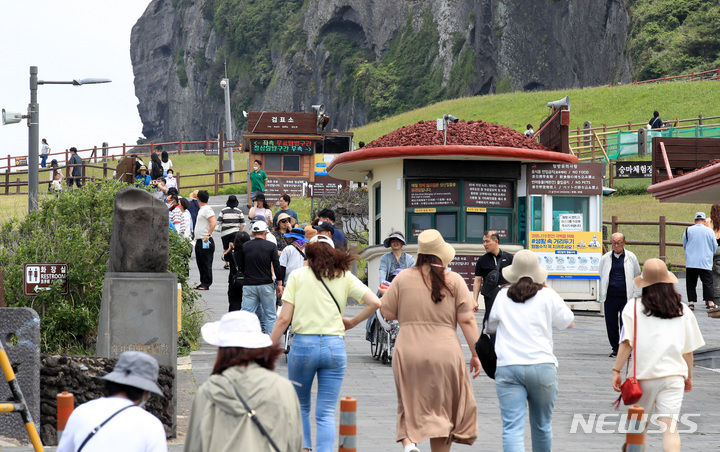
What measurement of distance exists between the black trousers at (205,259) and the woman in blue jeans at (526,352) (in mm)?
11045

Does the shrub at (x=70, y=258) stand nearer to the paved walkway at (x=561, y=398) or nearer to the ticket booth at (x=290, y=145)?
the paved walkway at (x=561, y=398)

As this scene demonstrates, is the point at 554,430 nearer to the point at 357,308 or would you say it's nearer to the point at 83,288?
the point at 83,288

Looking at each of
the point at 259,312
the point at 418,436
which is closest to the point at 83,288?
the point at 259,312

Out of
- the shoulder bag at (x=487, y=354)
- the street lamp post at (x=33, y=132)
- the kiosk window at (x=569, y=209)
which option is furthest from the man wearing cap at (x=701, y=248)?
the street lamp post at (x=33, y=132)

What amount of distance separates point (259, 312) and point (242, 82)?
9707cm

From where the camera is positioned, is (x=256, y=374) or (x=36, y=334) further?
(x=36, y=334)

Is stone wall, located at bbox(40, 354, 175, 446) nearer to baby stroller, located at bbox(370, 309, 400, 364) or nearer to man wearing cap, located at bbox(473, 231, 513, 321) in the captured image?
baby stroller, located at bbox(370, 309, 400, 364)

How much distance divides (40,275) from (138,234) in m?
2.59

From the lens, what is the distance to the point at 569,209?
1786cm

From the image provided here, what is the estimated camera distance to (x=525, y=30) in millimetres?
75750

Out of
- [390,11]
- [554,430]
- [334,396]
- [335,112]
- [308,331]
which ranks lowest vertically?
[554,430]

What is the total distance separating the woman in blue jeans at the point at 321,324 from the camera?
6.68 meters

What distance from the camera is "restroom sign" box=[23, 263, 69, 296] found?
10.1 meters

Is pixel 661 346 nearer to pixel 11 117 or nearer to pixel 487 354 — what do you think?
pixel 487 354
